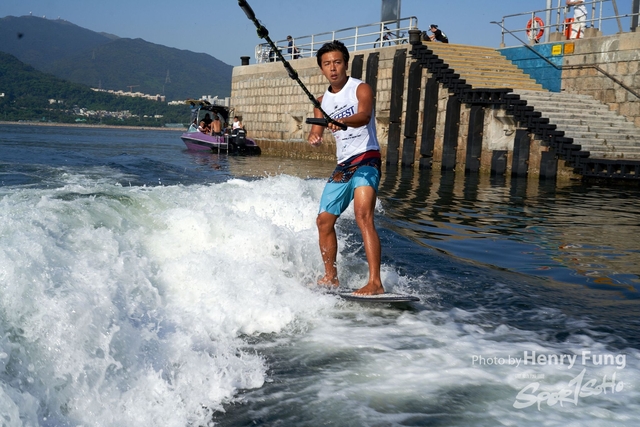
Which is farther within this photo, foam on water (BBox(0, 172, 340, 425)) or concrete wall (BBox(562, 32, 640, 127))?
concrete wall (BBox(562, 32, 640, 127))

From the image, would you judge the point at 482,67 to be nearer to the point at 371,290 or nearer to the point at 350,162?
the point at 350,162

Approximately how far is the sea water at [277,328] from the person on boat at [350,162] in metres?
0.35

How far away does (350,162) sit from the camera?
16.7 ft

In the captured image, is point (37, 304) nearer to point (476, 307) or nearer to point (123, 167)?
point (476, 307)

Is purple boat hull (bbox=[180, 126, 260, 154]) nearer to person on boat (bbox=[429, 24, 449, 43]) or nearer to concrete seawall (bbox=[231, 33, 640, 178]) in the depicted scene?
concrete seawall (bbox=[231, 33, 640, 178])

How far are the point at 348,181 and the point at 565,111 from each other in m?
16.3

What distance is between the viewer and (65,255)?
4020mm

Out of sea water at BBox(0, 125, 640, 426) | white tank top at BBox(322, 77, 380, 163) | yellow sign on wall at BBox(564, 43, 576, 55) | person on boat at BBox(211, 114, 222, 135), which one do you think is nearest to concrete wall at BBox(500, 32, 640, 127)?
yellow sign on wall at BBox(564, 43, 576, 55)

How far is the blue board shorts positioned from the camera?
16.5 feet

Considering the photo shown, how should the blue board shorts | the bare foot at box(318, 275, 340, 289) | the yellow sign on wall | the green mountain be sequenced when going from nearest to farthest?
1. the blue board shorts
2. the bare foot at box(318, 275, 340, 289)
3. the yellow sign on wall
4. the green mountain

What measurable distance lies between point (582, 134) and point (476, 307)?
15246 millimetres

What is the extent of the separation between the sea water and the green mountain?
100 metres

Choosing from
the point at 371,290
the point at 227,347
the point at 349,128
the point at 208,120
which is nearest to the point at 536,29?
the point at 208,120

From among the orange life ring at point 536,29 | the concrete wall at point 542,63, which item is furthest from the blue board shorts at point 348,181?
the orange life ring at point 536,29
